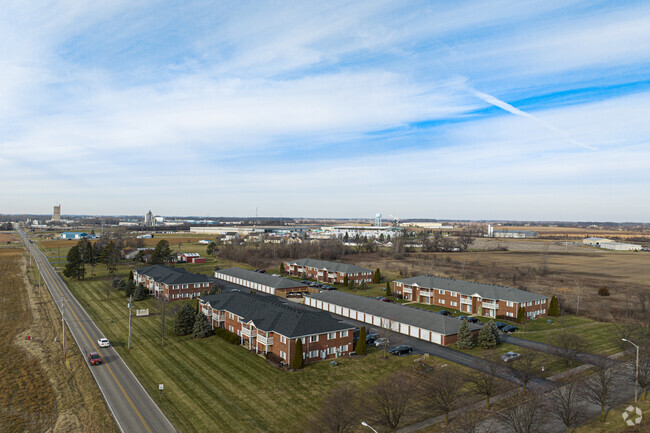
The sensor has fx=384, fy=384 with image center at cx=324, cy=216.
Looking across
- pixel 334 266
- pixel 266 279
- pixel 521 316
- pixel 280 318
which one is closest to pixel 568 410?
pixel 280 318

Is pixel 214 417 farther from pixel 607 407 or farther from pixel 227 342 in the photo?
pixel 607 407

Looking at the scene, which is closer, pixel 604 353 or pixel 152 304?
pixel 604 353

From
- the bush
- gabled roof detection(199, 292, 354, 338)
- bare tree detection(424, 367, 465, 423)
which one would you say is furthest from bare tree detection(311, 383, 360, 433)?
the bush

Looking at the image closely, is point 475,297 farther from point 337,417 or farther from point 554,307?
point 337,417

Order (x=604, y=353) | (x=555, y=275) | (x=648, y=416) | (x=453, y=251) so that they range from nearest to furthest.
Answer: (x=648, y=416), (x=604, y=353), (x=555, y=275), (x=453, y=251)

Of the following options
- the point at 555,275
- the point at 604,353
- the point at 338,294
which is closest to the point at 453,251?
the point at 555,275

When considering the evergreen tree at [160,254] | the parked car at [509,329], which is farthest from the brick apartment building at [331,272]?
the parked car at [509,329]

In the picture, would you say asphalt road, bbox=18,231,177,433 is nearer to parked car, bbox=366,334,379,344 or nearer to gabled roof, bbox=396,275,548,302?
parked car, bbox=366,334,379,344
